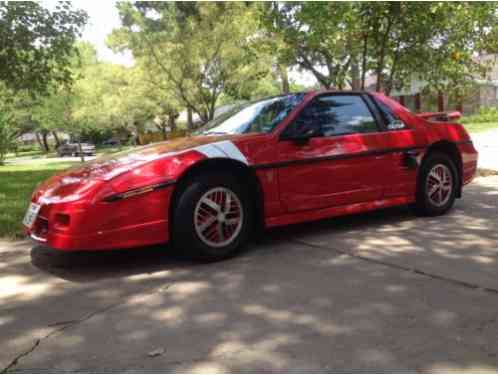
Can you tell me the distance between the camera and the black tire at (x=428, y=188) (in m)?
4.98

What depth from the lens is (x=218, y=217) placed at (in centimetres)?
375

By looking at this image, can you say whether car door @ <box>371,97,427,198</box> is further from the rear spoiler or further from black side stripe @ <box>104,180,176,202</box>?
black side stripe @ <box>104,180,176,202</box>

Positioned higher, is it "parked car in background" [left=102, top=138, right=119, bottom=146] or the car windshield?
"parked car in background" [left=102, top=138, right=119, bottom=146]

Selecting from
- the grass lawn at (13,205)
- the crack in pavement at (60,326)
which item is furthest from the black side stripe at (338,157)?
the grass lawn at (13,205)

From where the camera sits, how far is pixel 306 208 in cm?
417

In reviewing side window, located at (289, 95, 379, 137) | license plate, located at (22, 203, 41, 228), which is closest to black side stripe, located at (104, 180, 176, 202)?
license plate, located at (22, 203, 41, 228)

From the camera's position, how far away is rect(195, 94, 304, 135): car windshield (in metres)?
4.27

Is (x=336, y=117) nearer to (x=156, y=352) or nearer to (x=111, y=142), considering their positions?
(x=156, y=352)

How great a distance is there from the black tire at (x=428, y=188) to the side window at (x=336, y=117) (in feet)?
2.47

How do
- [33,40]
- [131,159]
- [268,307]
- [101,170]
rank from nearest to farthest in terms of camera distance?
[268,307], [101,170], [131,159], [33,40]

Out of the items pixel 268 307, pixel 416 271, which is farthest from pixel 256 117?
pixel 268 307

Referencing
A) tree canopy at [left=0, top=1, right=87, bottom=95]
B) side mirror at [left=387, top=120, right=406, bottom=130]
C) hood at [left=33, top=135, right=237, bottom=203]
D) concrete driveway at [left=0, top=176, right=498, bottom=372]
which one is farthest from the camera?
tree canopy at [left=0, top=1, right=87, bottom=95]

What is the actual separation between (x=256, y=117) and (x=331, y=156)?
2.52 ft

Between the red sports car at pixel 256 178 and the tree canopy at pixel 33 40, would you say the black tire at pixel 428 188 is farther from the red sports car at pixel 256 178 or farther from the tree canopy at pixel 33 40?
the tree canopy at pixel 33 40
